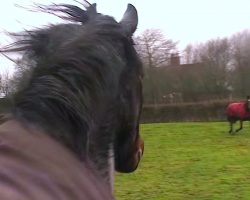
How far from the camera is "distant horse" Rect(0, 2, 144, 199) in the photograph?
119 centimetres

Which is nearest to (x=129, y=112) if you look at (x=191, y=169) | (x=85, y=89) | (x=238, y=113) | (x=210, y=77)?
(x=85, y=89)

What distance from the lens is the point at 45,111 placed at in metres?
1.17

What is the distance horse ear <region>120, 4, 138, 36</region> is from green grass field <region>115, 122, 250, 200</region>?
18.2 feet

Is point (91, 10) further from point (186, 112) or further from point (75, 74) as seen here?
point (186, 112)

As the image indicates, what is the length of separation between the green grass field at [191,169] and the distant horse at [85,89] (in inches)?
224

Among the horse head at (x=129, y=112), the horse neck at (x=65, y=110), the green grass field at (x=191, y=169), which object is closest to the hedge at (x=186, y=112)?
the green grass field at (x=191, y=169)

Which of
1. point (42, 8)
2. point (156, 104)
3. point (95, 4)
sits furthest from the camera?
point (156, 104)

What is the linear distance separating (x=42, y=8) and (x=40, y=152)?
54 centimetres

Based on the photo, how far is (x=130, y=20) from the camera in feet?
5.46

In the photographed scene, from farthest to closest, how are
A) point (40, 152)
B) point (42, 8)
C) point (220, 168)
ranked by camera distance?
point (220, 168)
point (42, 8)
point (40, 152)

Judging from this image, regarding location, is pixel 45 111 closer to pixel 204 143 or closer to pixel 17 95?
pixel 17 95

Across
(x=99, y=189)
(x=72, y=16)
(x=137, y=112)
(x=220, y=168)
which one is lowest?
(x=220, y=168)

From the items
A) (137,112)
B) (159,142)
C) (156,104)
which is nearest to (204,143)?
(159,142)

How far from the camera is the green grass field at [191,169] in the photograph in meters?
7.46
